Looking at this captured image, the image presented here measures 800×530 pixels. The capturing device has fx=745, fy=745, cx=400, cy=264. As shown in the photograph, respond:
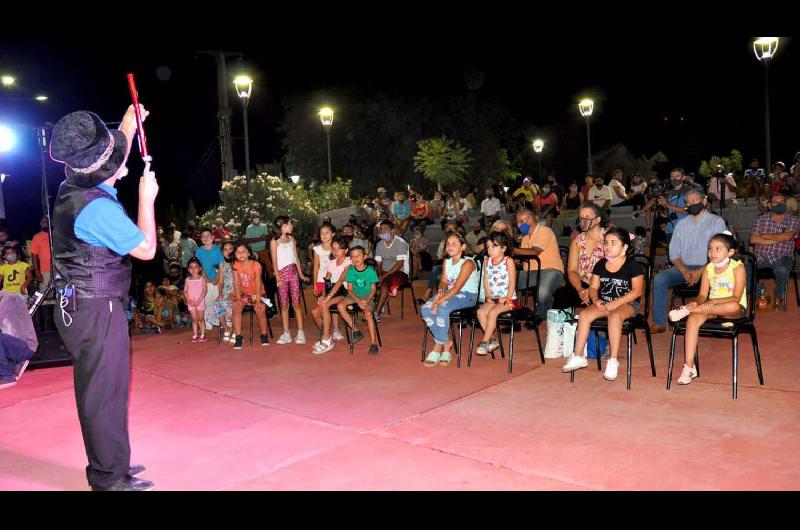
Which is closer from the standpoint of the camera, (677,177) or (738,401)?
(738,401)

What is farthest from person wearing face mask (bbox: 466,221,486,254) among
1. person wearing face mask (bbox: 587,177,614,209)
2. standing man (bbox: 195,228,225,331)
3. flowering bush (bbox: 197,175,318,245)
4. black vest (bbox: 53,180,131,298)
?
black vest (bbox: 53,180,131,298)

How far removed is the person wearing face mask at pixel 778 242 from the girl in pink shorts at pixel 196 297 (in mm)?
6496

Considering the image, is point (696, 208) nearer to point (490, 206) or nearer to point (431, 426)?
point (431, 426)

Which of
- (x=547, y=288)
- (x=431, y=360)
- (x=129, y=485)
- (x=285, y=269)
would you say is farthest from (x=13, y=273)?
(x=129, y=485)

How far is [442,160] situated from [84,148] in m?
21.9

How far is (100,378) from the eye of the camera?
3.70 metres

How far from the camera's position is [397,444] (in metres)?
4.66

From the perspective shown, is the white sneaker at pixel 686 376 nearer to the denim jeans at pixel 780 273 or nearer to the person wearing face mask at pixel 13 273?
the denim jeans at pixel 780 273

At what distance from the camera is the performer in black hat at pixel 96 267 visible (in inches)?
143

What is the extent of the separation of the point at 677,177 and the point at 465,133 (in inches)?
661

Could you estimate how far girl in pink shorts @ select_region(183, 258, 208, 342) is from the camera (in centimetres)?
896

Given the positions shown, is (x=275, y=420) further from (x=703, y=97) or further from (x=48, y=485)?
(x=703, y=97)

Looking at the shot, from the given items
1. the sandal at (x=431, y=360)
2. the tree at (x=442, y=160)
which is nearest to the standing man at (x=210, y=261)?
the sandal at (x=431, y=360)

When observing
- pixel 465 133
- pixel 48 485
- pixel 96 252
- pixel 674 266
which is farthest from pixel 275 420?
pixel 465 133
